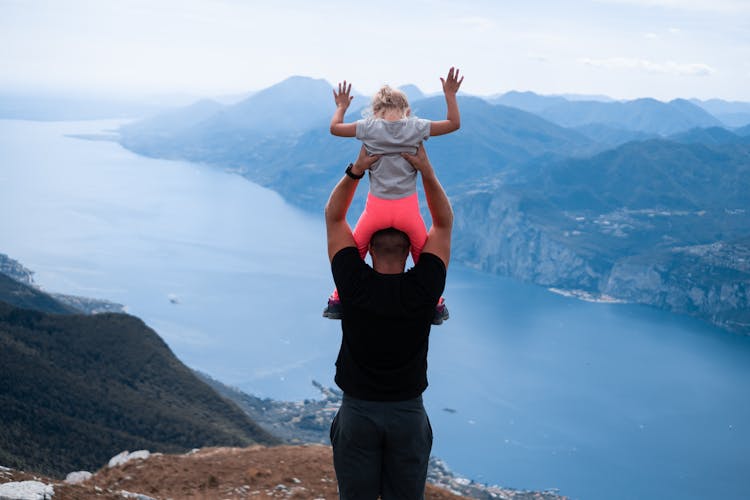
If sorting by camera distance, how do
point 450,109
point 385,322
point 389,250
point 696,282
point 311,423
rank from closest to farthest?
point 385,322 → point 389,250 → point 450,109 → point 311,423 → point 696,282

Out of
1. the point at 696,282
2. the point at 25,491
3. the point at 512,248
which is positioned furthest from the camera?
the point at 512,248

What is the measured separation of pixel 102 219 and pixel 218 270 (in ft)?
115

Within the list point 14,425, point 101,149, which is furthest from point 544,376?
point 101,149

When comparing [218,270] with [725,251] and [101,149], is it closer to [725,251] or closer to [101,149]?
[725,251]

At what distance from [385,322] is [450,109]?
0.88 m

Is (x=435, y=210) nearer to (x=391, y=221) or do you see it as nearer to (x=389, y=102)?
(x=391, y=221)

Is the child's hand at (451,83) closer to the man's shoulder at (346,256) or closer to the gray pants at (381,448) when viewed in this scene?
the man's shoulder at (346,256)

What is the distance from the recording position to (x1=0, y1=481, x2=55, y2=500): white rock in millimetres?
3600

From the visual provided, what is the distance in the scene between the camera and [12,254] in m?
80.5

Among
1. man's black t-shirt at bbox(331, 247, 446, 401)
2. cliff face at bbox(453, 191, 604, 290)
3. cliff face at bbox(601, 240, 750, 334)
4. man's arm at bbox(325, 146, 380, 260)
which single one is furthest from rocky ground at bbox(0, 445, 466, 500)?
cliff face at bbox(453, 191, 604, 290)

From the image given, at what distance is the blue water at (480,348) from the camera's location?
43.0 m

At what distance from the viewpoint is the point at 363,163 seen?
204cm

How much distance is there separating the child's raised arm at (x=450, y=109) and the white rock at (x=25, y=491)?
3310 mm

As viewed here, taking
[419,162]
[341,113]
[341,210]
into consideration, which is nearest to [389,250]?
[341,210]
